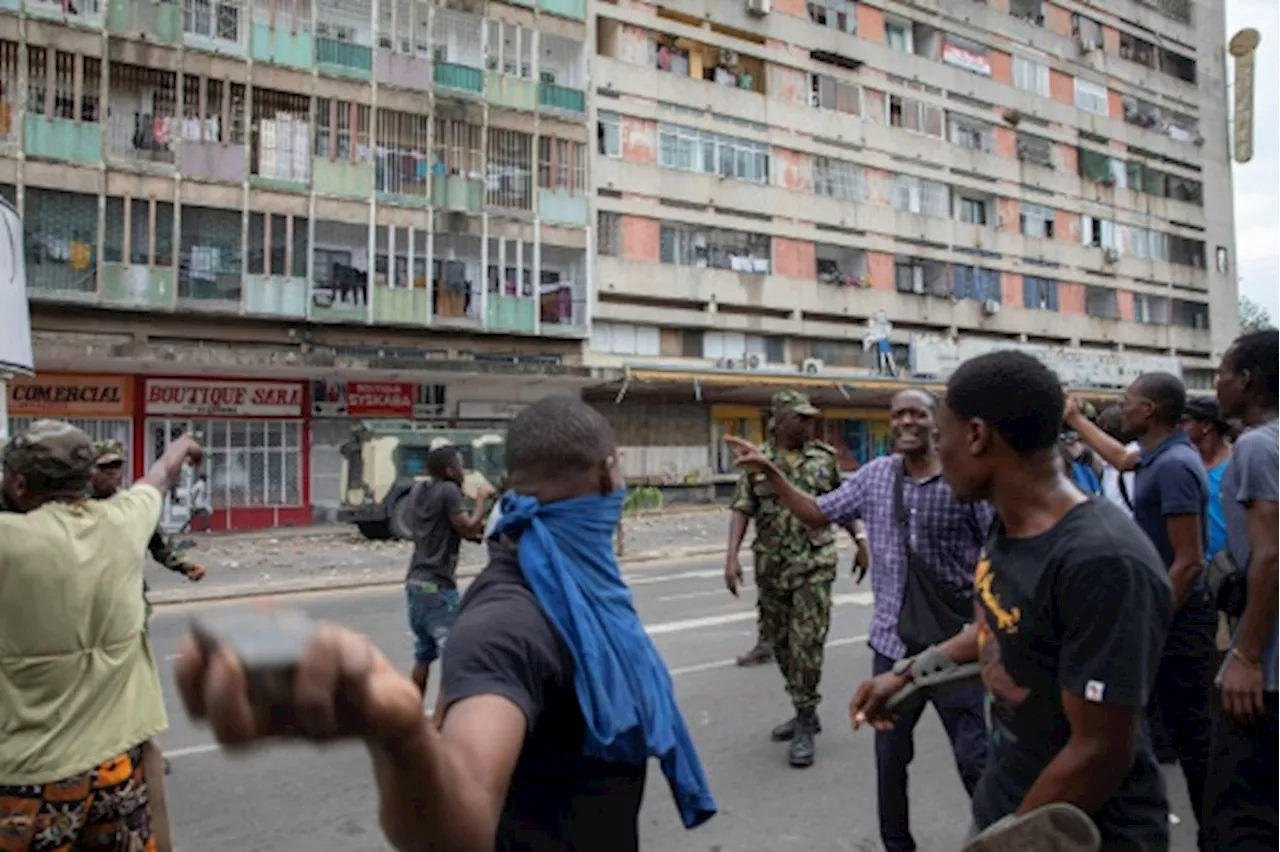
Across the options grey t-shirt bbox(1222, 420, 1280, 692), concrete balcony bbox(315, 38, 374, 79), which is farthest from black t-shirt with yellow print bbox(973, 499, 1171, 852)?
concrete balcony bbox(315, 38, 374, 79)

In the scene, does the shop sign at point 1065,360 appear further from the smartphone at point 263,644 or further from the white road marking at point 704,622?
the smartphone at point 263,644

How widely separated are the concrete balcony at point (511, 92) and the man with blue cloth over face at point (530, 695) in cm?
2601

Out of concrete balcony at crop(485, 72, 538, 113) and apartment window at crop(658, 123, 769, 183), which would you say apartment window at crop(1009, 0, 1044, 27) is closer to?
apartment window at crop(658, 123, 769, 183)

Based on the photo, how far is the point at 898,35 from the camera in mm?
36156

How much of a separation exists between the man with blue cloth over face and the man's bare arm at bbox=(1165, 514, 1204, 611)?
2.67 m

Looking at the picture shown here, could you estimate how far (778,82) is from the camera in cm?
3228

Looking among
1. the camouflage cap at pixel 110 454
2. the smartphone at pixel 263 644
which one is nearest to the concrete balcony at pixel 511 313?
the camouflage cap at pixel 110 454

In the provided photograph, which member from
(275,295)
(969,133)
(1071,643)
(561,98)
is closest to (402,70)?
(561,98)

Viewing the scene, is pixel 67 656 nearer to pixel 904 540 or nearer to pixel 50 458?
pixel 50 458

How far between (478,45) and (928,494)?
83.7 feet

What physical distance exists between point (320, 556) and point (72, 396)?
8.21 m

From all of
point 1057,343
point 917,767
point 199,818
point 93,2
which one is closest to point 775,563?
point 917,767

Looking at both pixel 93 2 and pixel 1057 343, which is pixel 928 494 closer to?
pixel 93 2

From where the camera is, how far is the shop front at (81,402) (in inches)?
803
